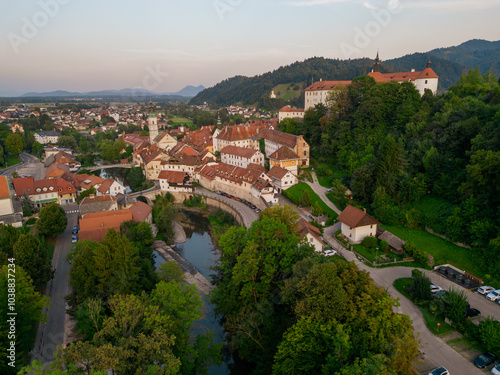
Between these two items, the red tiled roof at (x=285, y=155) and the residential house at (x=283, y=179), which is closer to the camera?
the residential house at (x=283, y=179)

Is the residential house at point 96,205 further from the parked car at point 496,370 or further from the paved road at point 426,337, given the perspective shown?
the parked car at point 496,370

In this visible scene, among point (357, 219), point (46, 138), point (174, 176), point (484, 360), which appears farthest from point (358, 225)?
point (46, 138)

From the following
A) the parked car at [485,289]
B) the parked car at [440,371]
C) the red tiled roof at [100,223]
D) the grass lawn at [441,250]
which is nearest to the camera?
the parked car at [440,371]

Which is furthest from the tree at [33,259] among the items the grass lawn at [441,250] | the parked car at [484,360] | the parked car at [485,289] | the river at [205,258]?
the parked car at [485,289]

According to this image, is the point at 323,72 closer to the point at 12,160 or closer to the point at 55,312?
the point at 12,160

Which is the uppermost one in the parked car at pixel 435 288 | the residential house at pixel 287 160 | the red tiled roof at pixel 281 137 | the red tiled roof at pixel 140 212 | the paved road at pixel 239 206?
the red tiled roof at pixel 281 137

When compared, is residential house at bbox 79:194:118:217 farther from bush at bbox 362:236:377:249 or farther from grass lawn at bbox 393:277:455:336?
grass lawn at bbox 393:277:455:336
